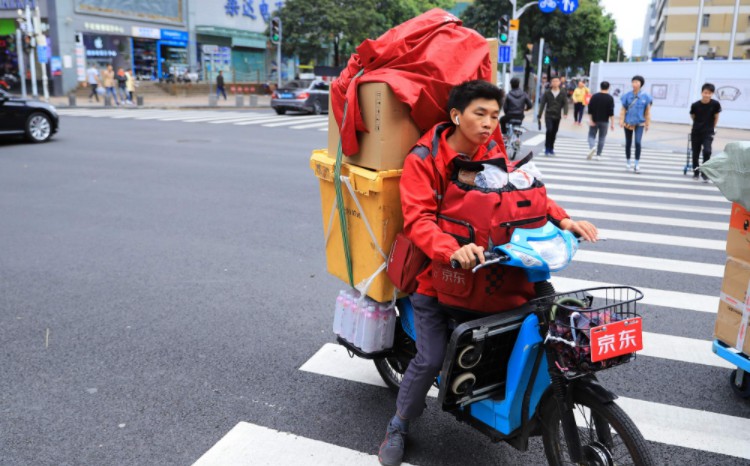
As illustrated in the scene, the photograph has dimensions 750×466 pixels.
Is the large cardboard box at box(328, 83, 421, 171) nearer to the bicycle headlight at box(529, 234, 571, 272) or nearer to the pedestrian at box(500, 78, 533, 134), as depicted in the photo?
the bicycle headlight at box(529, 234, 571, 272)

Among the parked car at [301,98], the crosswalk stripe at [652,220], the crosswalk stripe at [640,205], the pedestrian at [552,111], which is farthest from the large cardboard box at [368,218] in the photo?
the parked car at [301,98]

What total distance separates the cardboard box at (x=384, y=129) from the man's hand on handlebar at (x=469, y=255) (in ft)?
2.63

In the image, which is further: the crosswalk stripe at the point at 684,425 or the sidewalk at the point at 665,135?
the sidewalk at the point at 665,135

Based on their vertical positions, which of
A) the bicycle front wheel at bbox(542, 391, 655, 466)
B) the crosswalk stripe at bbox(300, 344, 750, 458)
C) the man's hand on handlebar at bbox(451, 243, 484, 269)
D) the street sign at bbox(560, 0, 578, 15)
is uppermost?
the street sign at bbox(560, 0, 578, 15)

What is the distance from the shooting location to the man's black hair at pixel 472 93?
284 centimetres

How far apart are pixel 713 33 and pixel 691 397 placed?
77285 mm

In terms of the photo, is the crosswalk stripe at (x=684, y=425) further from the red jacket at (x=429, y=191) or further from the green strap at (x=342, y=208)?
the red jacket at (x=429, y=191)

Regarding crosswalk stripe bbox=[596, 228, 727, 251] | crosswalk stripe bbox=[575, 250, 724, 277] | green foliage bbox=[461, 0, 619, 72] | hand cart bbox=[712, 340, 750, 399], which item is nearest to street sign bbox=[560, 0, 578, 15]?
crosswalk stripe bbox=[596, 228, 727, 251]

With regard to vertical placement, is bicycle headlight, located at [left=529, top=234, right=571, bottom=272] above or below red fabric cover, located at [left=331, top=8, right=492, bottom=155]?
below

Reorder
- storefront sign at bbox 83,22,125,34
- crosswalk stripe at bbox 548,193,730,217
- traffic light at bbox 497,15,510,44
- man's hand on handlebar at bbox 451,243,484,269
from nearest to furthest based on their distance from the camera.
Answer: man's hand on handlebar at bbox 451,243,484,269 → crosswalk stripe at bbox 548,193,730,217 → traffic light at bbox 497,15,510,44 → storefront sign at bbox 83,22,125,34

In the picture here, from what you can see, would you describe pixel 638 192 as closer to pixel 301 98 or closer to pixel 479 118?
pixel 479 118

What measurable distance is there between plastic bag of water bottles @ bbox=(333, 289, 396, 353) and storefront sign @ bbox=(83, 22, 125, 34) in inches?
1462

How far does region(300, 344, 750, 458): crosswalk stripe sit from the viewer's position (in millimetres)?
3352

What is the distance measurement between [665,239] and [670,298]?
7.63 ft
